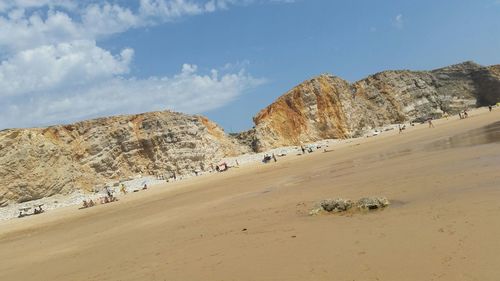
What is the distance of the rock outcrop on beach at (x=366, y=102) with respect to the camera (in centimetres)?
5419

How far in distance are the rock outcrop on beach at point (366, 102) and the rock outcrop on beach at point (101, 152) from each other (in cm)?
797

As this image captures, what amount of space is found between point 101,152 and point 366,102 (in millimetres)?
37767

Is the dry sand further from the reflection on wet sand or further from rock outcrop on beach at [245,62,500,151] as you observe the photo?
rock outcrop on beach at [245,62,500,151]

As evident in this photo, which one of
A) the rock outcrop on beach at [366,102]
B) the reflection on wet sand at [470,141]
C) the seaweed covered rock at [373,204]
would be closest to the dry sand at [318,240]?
the seaweed covered rock at [373,204]

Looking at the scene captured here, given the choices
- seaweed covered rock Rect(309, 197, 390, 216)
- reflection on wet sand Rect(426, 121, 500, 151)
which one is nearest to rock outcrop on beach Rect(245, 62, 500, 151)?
reflection on wet sand Rect(426, 121, 500, 151)

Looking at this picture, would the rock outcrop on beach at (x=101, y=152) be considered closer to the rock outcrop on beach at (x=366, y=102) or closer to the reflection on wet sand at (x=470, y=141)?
the rock outcrop on beach at (x=366, y=102)

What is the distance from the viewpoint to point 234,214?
1289cm

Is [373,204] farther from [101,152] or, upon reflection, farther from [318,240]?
[101,152]

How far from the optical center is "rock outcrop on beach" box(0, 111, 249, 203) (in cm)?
3575

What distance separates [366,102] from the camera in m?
62.7

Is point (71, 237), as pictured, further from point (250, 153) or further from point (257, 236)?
point (250, 153)

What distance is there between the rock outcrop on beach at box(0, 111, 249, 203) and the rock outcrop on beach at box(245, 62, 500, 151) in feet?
26.1

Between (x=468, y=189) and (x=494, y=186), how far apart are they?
490 millimetres

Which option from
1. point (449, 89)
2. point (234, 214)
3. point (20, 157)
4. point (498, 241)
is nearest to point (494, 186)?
point (498, 241)
